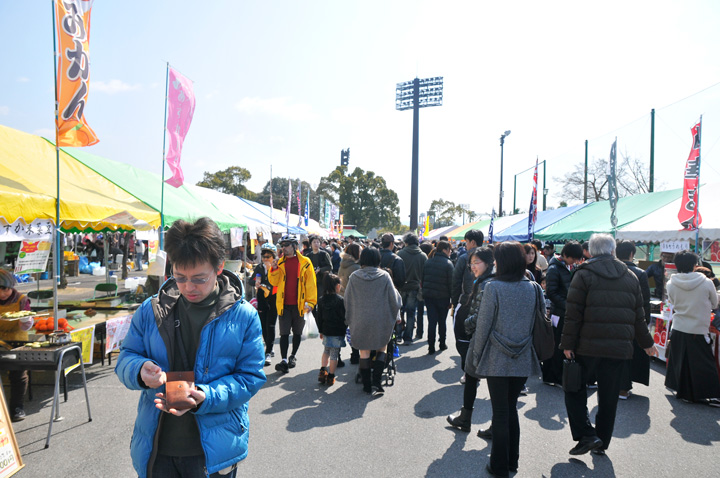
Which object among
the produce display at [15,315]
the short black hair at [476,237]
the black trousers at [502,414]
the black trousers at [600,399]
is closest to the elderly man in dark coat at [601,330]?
the black trousers at [600,399]

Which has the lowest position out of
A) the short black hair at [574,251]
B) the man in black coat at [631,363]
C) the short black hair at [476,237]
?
the man in black coat at [631,363]

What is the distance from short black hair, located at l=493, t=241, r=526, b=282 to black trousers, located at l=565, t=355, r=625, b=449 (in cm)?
110

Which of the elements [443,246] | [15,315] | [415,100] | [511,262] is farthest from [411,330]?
[415,100]

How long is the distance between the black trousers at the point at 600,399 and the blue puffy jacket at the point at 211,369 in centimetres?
289

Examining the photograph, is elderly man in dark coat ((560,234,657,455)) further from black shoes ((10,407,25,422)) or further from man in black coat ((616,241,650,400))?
black shoes ((10,407,25,422))

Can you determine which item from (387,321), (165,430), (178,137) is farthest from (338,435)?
(178,137)

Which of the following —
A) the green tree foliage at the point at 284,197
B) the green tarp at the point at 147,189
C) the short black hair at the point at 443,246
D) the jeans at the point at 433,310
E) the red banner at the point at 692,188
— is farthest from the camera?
the green tree foliage at the point at 284,197

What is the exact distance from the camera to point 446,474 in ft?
10.8

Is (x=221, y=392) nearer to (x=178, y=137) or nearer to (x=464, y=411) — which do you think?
(x=464, y=411)

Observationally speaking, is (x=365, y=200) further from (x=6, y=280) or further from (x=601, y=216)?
(x=6, y=280)

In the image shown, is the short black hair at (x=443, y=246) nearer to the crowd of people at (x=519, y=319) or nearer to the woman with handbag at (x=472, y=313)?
the crowd of people at (x=519, y=319)

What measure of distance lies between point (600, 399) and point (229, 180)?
47036 mm

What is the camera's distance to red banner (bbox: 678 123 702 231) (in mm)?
8797

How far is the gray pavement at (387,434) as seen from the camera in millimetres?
3375
